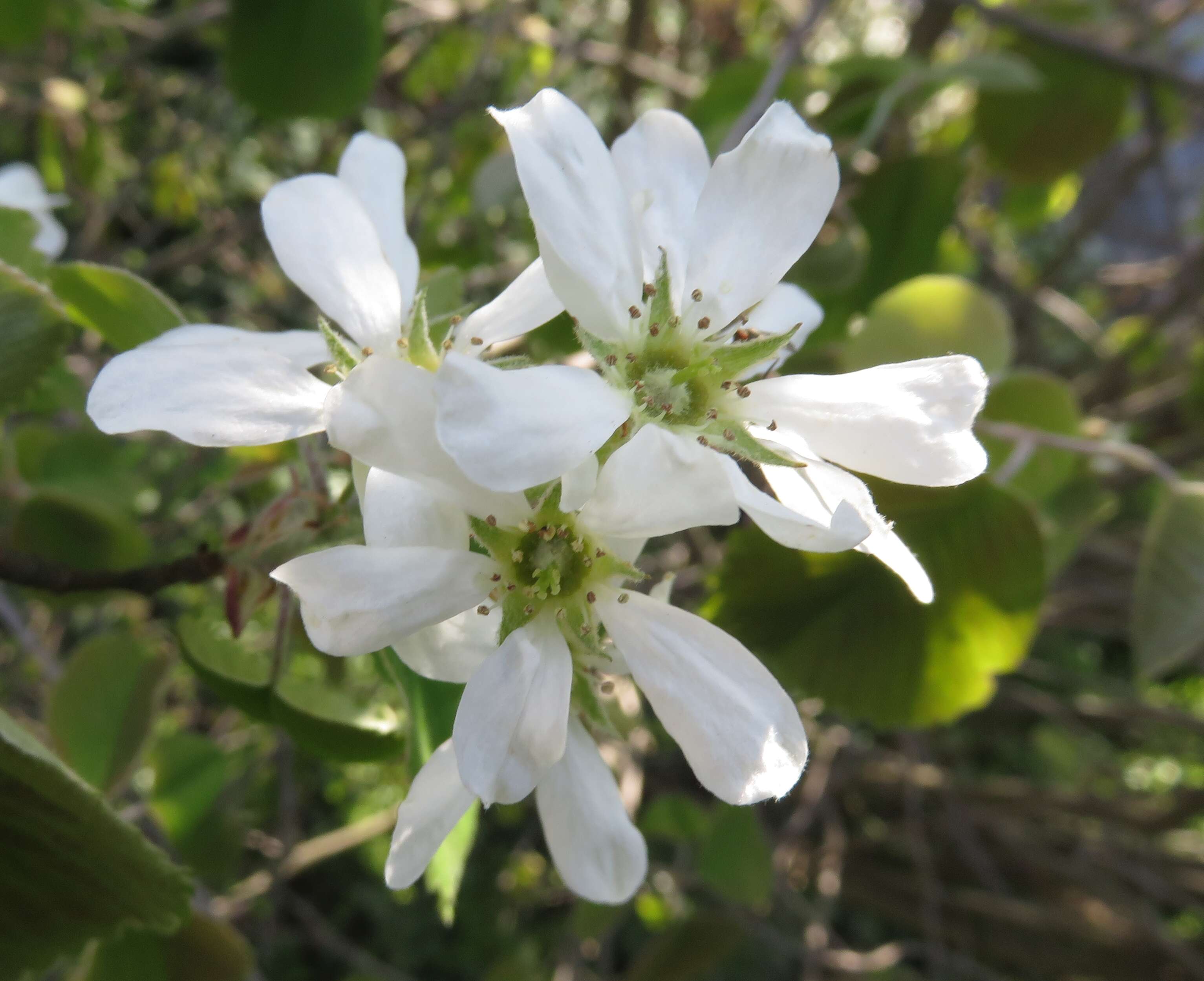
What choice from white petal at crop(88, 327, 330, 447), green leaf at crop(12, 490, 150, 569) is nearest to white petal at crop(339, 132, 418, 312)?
white petal at crop(88, 327, 330, 447)

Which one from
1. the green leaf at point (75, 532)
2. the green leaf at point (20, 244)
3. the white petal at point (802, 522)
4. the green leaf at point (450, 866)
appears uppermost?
the white petal at point (802, 522)

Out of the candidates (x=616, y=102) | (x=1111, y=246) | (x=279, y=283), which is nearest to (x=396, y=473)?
(x=616, y=102)

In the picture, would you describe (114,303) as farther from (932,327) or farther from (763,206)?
(932,327)

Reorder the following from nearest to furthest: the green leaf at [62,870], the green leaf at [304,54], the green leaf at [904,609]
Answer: the green leaf at [62,870], the green leaf at [904,609], the green leaf at [304,54]

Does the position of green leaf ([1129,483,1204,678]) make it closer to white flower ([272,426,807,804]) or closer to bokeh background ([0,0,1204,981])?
bokeh background ([0,0,1204,981])

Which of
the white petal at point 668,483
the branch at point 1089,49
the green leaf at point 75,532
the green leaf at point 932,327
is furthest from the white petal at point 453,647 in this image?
the branch at point 1089,49

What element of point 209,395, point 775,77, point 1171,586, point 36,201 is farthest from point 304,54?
point 1171,586

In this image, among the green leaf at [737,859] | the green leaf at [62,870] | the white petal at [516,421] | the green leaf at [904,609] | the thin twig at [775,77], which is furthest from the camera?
the green leaf at [737,859]

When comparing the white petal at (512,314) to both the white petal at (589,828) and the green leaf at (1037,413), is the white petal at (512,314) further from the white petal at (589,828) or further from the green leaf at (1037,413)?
the green leaf at (1037,413)
